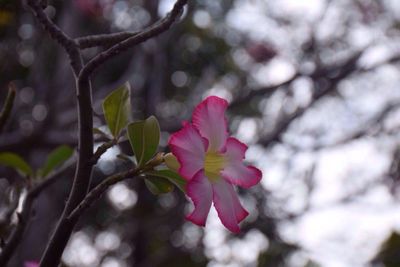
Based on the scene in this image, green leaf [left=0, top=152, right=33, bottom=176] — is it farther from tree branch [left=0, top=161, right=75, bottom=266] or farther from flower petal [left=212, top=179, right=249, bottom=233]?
flower petal [left=212, top=179, right=249, bottom=233]

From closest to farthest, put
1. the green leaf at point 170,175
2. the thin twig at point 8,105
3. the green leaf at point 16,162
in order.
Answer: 1. the green leaf at point 170,175
2. the thin twig at point 8,105
3. the green leaf at point 16,162

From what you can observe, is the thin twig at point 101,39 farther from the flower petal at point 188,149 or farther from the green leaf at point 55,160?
the green leaf at point 55,160

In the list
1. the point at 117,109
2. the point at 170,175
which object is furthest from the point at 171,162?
the point at 117,109

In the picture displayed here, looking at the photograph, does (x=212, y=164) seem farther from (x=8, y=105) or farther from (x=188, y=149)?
(x=8, y=105)

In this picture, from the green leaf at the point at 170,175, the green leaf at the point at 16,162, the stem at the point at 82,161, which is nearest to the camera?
the stem at the point at 82,161

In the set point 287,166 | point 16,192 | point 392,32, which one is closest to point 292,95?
point 287,166

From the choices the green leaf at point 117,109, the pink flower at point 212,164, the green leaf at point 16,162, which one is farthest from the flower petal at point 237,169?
the green leaf at point 16,162
